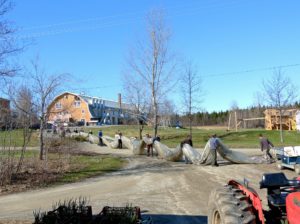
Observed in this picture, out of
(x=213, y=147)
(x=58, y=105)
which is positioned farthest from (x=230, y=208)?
(x=58, y=105)

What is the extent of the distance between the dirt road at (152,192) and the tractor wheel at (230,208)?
3311 millimetres

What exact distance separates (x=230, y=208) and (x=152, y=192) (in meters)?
9.04

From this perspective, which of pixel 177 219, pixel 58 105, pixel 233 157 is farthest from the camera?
pixel 58 105

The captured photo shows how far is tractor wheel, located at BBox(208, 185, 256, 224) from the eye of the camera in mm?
5312

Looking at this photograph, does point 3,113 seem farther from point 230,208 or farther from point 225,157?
point 230,208

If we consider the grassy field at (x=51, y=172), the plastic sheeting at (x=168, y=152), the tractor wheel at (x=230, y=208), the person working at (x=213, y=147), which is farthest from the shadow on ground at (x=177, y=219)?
the plastic sheeting at (x=168, y=152)

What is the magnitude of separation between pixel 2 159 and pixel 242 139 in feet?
115

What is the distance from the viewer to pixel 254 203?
577cm

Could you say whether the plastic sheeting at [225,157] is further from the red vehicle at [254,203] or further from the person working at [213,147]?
the red vehicle at [254,203]

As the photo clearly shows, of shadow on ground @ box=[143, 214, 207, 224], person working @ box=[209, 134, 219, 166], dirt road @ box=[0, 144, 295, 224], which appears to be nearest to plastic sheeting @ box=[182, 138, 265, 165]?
person working @ box=[209, 134, 219, 166]

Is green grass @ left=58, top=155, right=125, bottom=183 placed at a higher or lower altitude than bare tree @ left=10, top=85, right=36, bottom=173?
lower

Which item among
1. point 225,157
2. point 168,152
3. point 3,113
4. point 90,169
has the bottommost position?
point 90,169

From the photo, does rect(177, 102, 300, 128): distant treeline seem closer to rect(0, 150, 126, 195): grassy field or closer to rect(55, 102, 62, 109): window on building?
rect(55, 102, 62, 109): window on building

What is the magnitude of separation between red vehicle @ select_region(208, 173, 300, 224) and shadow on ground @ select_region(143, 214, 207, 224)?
10.9 feet
